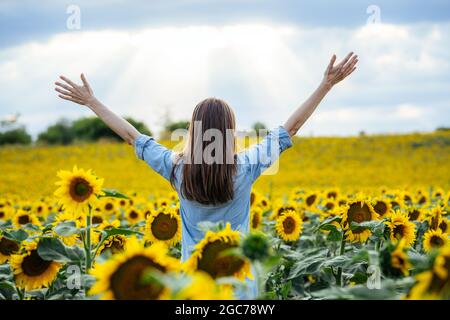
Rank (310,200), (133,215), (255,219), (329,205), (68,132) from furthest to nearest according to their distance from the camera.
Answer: (68,132) < (310,200) < (133,215) < (329,205) < (255,219)

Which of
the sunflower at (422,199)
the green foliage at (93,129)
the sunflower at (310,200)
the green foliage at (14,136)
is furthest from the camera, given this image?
the green foliage at (14,136)

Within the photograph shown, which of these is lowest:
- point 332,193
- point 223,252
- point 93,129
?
point 223,252

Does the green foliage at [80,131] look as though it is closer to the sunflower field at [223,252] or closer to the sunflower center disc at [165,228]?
the sunflower field at [223,252]

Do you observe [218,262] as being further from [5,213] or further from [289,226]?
[5,213]

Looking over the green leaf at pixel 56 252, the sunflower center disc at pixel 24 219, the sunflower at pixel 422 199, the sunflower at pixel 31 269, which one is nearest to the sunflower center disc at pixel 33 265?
the sunflower at pixel 31 269

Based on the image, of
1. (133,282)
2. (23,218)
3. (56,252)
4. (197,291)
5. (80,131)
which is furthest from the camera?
(80,131)

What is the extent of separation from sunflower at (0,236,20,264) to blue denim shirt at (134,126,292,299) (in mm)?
1232

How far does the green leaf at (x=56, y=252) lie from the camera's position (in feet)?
10.00

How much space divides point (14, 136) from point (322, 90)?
51039 mm

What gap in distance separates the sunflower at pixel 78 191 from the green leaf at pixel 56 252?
0.32 metres

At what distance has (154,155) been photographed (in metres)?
3.49

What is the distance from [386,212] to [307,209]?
2822 mm

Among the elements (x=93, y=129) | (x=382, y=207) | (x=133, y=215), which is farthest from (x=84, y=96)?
(x=93, y=129)
